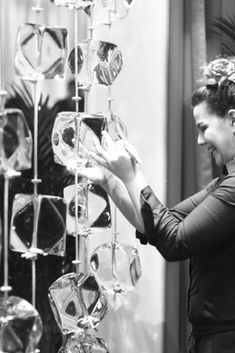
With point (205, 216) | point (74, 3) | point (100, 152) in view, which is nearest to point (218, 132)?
point (205, 216)

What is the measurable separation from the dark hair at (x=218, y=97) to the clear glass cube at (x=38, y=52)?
0.42 metres

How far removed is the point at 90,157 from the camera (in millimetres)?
1242

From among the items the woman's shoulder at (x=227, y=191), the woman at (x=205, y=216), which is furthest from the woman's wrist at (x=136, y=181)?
the woman's shoulder at (x=227, y=191)

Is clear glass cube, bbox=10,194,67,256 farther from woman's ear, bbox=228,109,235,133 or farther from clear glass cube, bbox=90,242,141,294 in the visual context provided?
woman's ear, bbox=228,109,235,133

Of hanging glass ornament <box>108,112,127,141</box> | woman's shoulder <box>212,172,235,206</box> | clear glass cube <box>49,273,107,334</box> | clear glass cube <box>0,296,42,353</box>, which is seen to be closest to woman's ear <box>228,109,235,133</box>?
woman's shoulder <box>212,172,235,206</box>

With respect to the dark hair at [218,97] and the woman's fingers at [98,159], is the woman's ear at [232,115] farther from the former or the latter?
the woman's fingers at [98,159]

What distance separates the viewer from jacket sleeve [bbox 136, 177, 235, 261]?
1301mm

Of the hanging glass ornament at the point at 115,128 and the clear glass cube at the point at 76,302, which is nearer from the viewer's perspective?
the clear glass cube at the point at 76,302

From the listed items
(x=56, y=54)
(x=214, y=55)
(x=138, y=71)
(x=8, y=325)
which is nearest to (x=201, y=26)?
(x=214, y=55)

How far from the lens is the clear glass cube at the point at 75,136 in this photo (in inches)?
47.3

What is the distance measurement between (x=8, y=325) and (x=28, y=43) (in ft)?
1.46

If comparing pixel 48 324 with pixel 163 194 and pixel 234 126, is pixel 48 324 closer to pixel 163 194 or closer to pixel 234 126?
pixel 163 194

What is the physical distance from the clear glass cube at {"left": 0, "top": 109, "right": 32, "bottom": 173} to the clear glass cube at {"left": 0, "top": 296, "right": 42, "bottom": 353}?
0.21 metres

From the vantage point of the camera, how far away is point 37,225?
107 cm
